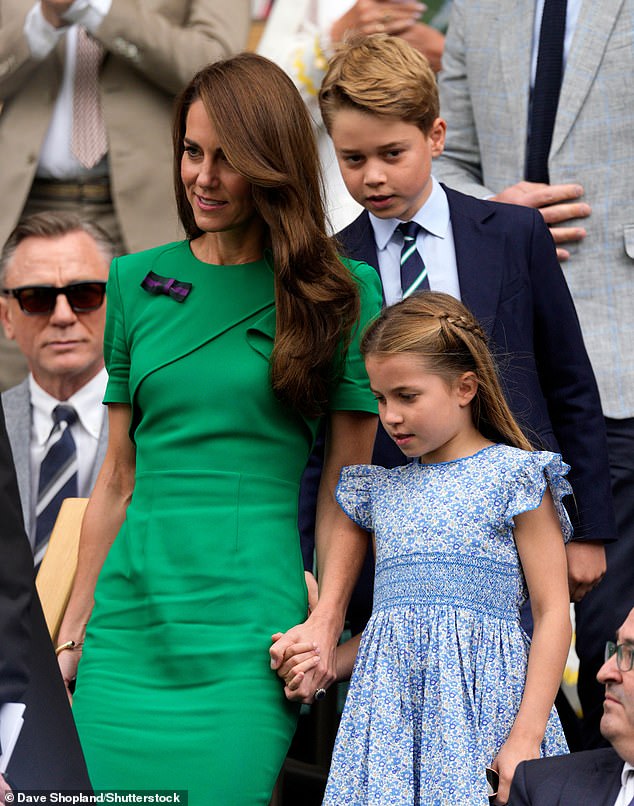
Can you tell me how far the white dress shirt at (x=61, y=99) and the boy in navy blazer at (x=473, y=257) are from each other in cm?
163

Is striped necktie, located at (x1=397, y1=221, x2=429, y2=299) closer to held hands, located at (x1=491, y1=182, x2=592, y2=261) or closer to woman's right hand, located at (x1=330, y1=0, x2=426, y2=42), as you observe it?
held hands, located at (x1=491, y1=182, x2=592, y2=261)

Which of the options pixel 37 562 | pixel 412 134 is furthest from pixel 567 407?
pixel 37 562

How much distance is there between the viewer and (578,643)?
4.30 metres

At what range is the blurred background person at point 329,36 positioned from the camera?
500 centimetres

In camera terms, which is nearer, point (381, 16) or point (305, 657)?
point (305, 657)

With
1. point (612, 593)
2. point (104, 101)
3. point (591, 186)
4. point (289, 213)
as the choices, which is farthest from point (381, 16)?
point (289, 213)

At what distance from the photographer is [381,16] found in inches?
197

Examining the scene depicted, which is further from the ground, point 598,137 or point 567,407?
point 598,137

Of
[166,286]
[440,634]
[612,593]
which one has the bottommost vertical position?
[612,593]

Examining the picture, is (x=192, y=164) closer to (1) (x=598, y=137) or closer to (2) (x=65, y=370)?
(1) (x=598, y=137)

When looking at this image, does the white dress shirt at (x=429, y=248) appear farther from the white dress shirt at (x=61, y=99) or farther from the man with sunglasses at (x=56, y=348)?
the white dress shirt at (x=61, y=99)

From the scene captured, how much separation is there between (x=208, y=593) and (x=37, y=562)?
1.78m

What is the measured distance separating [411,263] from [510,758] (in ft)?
4.00

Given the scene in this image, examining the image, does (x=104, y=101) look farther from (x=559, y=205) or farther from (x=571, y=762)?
(x=571, y=762)
